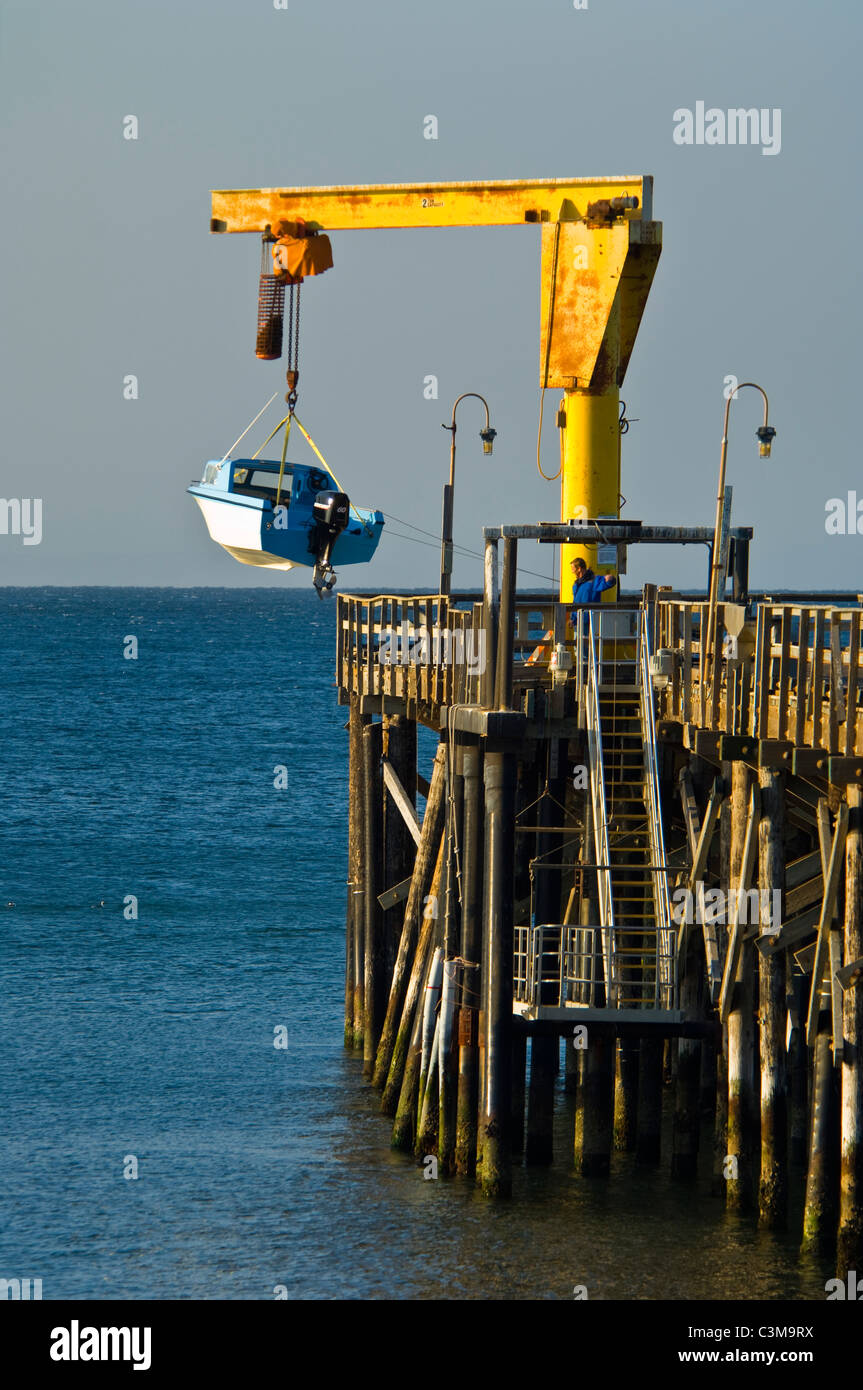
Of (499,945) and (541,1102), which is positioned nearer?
(499,945)

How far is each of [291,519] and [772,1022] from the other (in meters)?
13.8

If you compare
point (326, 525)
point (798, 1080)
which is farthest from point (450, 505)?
point (798, 1080)

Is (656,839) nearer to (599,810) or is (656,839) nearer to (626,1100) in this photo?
(599,810)

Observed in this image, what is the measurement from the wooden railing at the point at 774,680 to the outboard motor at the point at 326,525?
8679 millimetres

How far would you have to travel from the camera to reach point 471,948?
21859 millimetres

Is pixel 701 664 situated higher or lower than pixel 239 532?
lower

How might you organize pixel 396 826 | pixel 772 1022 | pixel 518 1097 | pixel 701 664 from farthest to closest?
pixel 396 826 < pixel 518 1097 < pixel 701 664 < pixel 772 1022

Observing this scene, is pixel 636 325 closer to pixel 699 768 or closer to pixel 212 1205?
pixel 699 768

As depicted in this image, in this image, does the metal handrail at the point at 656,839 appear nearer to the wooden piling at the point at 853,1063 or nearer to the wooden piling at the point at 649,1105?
the wooden piling at the point at 649,1105

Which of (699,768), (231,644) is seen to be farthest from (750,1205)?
(231,644)

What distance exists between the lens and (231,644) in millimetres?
184000

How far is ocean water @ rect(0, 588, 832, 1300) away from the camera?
66.4ft

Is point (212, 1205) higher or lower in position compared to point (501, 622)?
lower

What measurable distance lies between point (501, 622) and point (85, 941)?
21.7 metres
